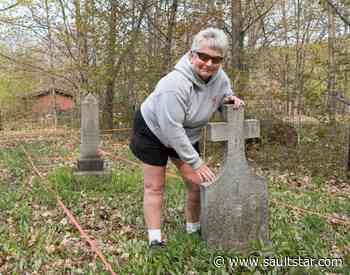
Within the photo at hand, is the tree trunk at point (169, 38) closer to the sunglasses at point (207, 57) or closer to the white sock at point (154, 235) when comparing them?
the sunglasses at point (207, 57)

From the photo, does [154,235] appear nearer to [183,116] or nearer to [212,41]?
[183,116]

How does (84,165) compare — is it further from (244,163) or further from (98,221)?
(244,163)

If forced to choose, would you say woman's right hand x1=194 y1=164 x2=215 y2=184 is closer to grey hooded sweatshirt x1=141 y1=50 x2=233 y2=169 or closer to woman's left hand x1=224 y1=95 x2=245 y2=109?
grey hooded sweatshirt x1=141 y1=50 x2=233 y2=169

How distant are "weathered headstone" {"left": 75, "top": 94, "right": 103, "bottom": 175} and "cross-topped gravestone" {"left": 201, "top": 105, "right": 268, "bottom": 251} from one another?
4.25 metres

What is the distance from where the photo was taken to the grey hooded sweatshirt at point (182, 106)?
331 centimetres

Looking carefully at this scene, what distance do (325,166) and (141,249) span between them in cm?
754

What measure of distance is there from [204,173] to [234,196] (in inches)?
16.6

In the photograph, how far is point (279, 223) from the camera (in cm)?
471

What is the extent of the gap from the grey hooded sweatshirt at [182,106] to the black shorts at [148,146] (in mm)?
109

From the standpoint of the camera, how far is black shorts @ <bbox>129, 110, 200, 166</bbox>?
3.73 m

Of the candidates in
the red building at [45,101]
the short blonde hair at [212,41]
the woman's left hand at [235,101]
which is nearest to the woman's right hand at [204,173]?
the woman's left hand at [235,101]

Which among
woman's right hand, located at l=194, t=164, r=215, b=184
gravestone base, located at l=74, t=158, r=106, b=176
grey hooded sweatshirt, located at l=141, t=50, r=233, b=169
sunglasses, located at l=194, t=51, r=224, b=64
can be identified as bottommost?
gravestone base, located at l=74, t=158, r=106, b=176

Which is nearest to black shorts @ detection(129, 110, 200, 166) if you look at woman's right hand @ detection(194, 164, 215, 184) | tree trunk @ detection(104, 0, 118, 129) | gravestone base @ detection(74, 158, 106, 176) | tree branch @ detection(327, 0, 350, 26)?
woman's right hand @ detection(194, 164, 215, 184)

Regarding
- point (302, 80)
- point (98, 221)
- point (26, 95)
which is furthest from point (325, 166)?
point (26, 95)
